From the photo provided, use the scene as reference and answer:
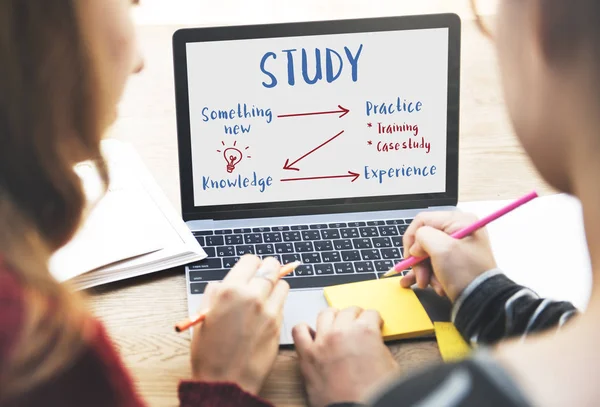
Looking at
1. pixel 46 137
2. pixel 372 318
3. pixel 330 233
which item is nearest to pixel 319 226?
pixel 330 233

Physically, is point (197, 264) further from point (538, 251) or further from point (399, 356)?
point (538, 251)

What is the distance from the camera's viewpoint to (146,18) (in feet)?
5.90

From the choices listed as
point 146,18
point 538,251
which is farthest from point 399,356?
point 146,18

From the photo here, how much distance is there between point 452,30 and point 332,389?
1.71 ft

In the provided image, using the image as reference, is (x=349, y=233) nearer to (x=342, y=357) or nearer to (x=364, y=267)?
(x=364, y=267)

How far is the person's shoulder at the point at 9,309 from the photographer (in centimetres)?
53

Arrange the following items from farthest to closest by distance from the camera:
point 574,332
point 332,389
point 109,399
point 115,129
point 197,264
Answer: point 115,129 < point 197,264 < point 332,389 < point 109,399 < point 574,332

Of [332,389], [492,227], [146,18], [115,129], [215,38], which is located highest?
[146,18]

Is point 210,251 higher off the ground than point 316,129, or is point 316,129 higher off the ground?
point 316,129

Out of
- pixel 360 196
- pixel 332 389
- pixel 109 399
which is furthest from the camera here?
pixel 360 196

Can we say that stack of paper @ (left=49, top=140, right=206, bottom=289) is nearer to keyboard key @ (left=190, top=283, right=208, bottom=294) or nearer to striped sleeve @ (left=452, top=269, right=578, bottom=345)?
keyboard key @ (left=190, top=283, right=208, bottom=294)

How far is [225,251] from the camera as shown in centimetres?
98

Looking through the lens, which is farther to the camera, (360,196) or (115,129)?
(115,129)

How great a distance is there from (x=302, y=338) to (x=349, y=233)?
24 centimetres
